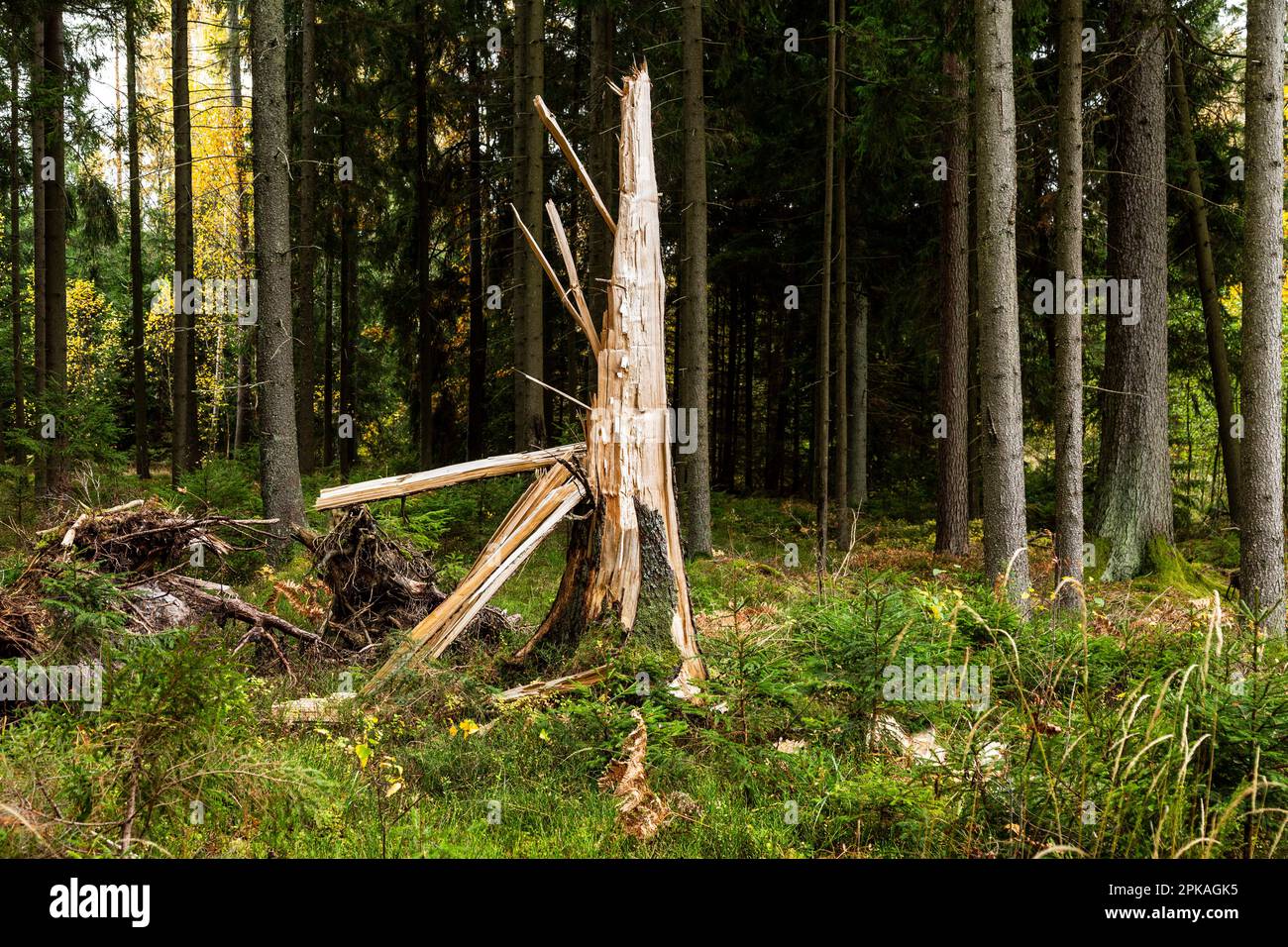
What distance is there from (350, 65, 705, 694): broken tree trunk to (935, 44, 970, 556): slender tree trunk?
9272mm

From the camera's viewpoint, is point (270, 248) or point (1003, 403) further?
point (270, 248)

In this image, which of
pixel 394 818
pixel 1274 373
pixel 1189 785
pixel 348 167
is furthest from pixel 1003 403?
pixel 348 167

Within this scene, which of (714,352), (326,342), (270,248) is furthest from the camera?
(714,352)

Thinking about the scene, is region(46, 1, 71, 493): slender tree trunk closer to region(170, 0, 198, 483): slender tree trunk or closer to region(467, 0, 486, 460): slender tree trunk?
region(170, 0, 198, 483): slender tree trunk

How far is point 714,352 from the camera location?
90.8 ft

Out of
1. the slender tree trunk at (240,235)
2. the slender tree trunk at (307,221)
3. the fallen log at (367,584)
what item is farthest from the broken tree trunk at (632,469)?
the slender tree trunk at (240,235)

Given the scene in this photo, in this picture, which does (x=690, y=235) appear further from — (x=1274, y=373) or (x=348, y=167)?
(x=348, y=167)

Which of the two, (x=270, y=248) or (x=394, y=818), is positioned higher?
(x=270, y=248)

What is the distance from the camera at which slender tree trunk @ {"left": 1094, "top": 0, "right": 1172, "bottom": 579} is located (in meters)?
11.6

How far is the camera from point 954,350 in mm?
14570

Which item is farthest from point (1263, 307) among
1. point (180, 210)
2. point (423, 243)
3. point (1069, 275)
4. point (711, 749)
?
point (180, 210)

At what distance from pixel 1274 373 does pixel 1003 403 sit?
235cm

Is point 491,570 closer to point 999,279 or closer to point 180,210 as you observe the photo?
point 999,279

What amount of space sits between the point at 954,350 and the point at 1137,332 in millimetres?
3128
